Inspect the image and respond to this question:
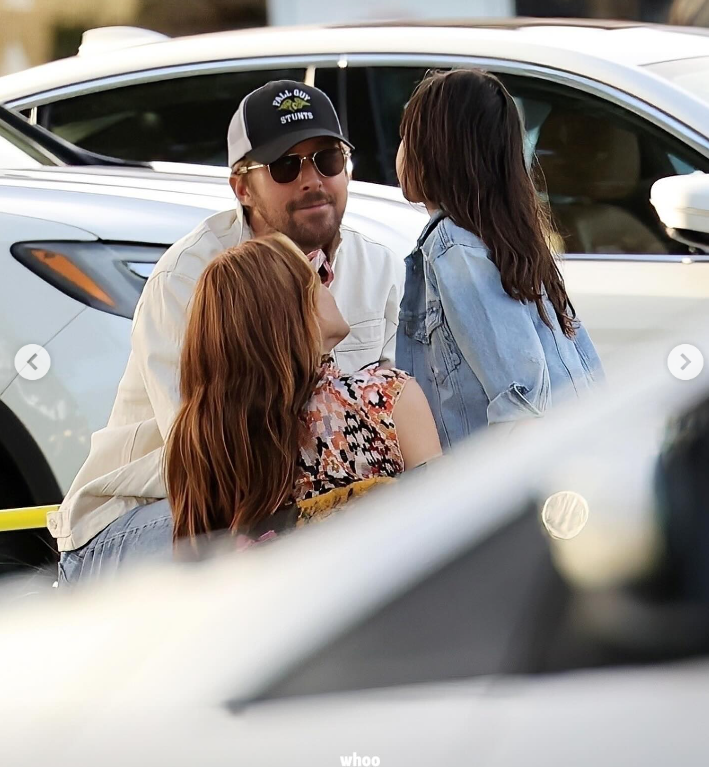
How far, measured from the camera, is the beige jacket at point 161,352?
2.61 m

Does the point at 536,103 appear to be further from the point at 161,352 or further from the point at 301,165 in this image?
the point at 161,352

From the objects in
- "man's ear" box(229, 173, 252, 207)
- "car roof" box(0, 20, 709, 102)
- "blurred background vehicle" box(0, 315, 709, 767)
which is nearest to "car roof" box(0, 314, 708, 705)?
"blurred background vehicle" box(0, 315, 709, 767)

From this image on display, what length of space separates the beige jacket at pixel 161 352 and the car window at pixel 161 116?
2.15 meters

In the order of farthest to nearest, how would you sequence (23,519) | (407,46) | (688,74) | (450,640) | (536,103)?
(407,46)
(536,103)
(688,74)
(23,519)
(450,640)

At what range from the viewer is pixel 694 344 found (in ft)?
6.09

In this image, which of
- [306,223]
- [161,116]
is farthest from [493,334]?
[161,116]

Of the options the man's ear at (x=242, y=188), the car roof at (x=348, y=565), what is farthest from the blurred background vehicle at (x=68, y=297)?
the car roof at (x=348, y=565)

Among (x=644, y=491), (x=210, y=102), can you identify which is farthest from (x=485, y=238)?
(x=210, y=102)

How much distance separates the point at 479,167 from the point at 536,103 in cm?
204

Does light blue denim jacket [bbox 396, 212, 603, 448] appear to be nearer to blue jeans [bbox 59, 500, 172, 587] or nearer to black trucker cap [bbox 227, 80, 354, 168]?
black trucker cap [bbox 227, 80, 354, 168]

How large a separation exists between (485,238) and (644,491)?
98cm

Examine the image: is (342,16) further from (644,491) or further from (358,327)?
(644,491)

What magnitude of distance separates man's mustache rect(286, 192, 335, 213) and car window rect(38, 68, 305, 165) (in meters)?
2.15

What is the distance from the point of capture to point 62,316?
3234 mm
